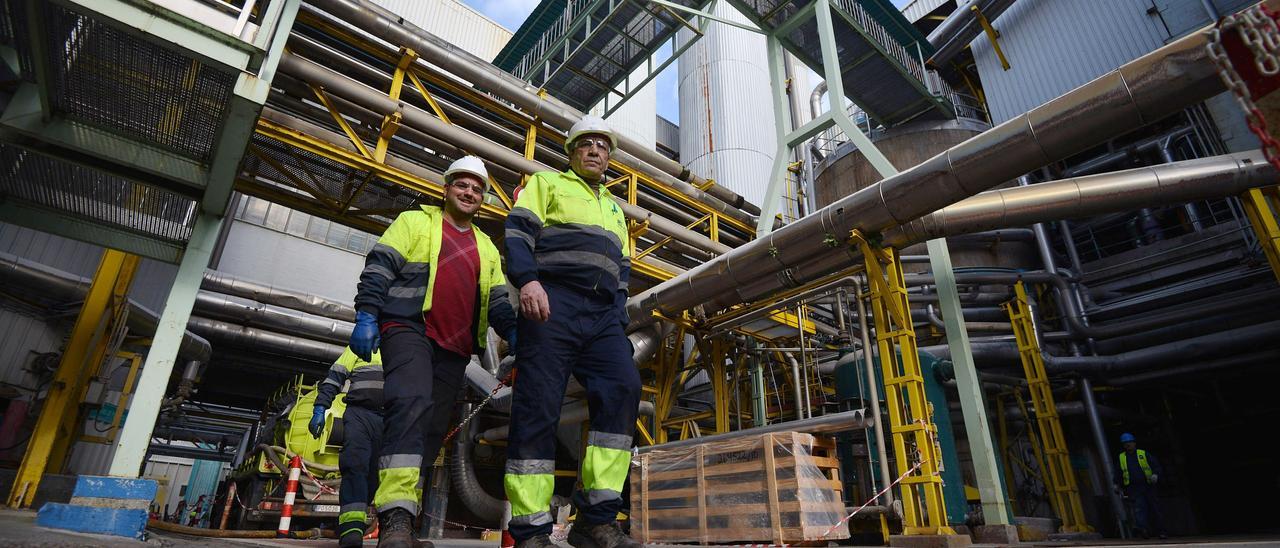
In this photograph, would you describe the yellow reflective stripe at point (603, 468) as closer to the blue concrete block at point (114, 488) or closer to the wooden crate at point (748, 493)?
the blue concrete block at point (114, 488)

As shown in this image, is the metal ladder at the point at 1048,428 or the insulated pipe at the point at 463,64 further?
the metal ladder at the point at 1048,428

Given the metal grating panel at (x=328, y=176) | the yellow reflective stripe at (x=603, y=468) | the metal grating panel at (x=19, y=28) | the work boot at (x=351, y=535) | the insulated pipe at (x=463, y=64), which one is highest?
the insulated pipe at (x=463, y=64)

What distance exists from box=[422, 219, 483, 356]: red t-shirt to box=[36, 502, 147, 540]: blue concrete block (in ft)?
6.11

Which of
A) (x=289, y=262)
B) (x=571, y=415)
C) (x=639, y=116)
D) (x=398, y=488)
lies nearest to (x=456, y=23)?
(x=639, y=116)

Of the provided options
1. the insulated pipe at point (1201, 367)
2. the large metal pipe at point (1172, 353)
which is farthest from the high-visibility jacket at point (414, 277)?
the insulated pipe at point (1201, 367)

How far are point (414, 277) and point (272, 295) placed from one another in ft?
32.2

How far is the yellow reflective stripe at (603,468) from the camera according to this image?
88.4 inches

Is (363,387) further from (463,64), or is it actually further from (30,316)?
(30,316)

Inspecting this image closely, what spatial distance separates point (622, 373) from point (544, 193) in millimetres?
874

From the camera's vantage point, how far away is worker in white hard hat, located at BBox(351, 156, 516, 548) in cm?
228

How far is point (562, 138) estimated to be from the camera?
321 inches

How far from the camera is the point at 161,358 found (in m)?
3.49

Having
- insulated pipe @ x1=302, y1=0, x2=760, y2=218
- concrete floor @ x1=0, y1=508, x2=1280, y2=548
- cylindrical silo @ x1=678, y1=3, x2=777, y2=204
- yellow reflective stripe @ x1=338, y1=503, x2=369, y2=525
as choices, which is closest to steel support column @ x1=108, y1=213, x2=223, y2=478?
concrete floor @ x1=0, y1=508, x2=1280, y2=548

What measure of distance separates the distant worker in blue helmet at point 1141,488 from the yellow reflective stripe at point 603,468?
10.1 meters
